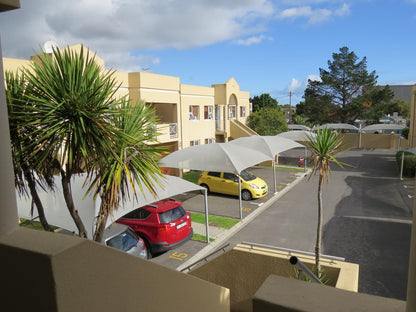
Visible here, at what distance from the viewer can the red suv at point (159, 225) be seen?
36.3ft

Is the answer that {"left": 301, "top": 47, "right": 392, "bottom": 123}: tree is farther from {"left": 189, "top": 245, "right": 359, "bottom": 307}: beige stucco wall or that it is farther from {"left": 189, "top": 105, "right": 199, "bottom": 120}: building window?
{"left": 189, "top": 245, "right": 359, "bottom": 307}: beige stucco wall

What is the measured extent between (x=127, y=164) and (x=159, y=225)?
5.13m

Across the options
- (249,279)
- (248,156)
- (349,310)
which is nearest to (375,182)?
(248,156)

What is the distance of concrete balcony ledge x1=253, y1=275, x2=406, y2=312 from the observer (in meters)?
1.77

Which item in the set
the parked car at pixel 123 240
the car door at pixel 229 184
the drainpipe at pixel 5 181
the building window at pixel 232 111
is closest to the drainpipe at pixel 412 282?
the drainpipe at pixel 5 181

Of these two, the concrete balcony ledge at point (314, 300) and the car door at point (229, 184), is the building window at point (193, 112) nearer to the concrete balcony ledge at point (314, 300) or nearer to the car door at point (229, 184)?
the car door at point (229, 184)

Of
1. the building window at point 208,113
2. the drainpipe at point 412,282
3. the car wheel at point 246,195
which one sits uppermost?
the building window at point 208,113

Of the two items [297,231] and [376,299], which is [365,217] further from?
[376,299]

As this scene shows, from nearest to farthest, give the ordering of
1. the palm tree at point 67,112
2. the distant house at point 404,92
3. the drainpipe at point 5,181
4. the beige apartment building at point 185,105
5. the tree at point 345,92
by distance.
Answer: the drainpipe at point 5,181 < the palm tree at point 67,112 < the beige apartment building at point 185,105 < the tree at point 345,92 < the distant house at point 404,92

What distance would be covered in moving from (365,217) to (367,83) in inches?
1510

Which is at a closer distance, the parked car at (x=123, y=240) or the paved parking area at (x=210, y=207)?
the parked car at (x=123, y=240)

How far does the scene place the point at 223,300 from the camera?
3703 millimetres

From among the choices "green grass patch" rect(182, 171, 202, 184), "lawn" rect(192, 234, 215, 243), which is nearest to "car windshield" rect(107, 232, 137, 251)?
"lawn" rect(192, 234, 215, 243)

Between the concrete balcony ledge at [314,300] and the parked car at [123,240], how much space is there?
25.3 ft
